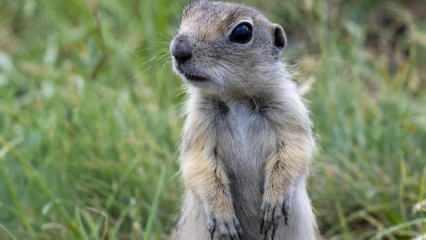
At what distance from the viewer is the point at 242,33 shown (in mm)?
4152

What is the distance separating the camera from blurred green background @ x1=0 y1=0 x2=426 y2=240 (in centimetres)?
502

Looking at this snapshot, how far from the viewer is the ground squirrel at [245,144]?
410 cm

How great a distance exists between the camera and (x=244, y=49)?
13.6ft

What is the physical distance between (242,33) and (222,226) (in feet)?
2.78

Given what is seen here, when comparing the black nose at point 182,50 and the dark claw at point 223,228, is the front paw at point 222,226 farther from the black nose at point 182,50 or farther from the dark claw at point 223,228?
the black nose at point 182,50

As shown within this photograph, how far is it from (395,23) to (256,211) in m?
3.95

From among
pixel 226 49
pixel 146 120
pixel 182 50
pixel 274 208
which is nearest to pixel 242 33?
pixel 226 49

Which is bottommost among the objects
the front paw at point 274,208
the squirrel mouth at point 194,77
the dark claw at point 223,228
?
the dark claw at point 223,228

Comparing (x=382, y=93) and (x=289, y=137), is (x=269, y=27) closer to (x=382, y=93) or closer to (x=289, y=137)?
(x=289, y=137)

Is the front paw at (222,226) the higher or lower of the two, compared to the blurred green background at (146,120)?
lower

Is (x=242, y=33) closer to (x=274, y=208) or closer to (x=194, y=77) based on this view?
(x=194, y=77)

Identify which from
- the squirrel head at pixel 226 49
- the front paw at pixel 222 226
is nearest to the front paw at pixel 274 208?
the front paw at pixel 222 226

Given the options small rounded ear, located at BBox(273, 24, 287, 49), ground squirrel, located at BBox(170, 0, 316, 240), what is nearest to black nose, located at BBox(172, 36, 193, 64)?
ground squirrel, located at BBox(170, 0, 316, 240)

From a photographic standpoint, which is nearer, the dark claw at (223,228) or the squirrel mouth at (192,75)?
the squirrel mouth at (192,75)
